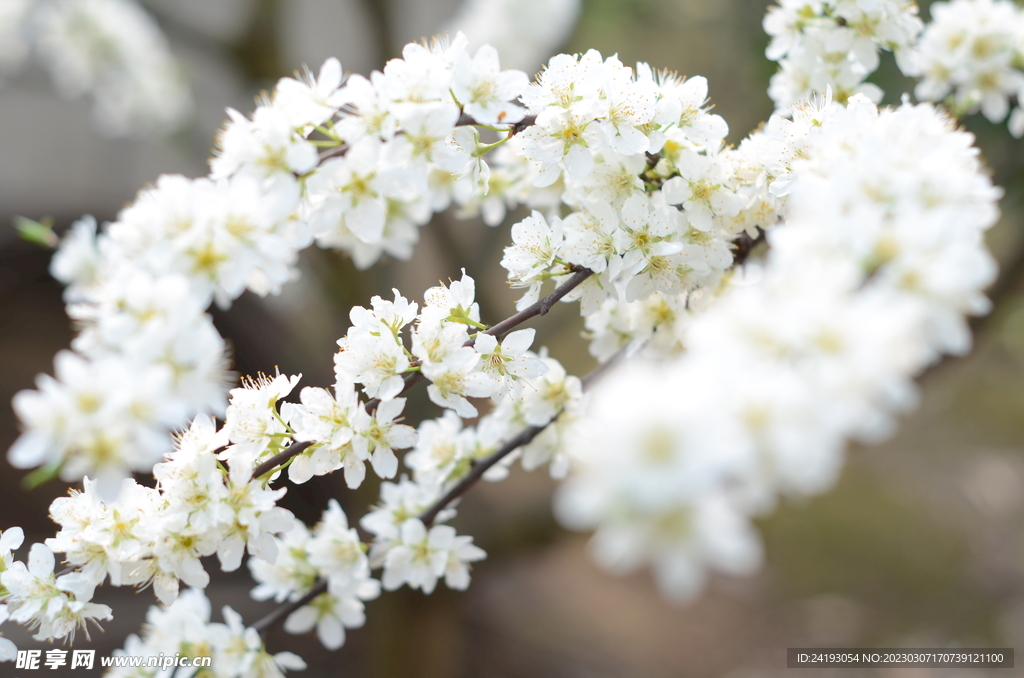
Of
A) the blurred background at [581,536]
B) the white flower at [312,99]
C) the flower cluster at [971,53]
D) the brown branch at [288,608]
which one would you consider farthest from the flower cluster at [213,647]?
the flower cluster at [971,53]

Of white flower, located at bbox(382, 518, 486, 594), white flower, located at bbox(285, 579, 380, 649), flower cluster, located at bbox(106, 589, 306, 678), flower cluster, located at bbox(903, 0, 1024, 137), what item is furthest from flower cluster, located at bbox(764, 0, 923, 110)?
flower cluster, located at bbox(106, 589, 306, 678)

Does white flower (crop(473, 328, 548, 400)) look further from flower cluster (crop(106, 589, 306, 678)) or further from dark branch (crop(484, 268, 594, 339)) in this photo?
flower cluster (crop(106, 589, 306, 678))

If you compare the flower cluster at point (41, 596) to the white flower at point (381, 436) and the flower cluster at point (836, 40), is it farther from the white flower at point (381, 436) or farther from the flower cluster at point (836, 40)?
the flower cluster at point (836, 40)

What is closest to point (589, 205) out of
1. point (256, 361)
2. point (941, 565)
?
point (256, 361)

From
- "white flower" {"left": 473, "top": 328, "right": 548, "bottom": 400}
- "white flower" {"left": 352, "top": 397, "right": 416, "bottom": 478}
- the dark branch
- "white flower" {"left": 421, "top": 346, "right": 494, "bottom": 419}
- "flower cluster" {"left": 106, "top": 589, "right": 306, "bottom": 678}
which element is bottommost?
"flower cluster" {"left": 106, "top": 589, "right": 306, "bottom": 678}

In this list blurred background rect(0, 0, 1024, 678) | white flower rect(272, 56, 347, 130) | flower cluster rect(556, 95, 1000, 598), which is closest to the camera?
flower cluster rect(556, 95, 1000, 598)

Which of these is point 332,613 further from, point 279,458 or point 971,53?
point 971,53

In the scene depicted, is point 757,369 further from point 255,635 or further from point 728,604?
point 728,604
